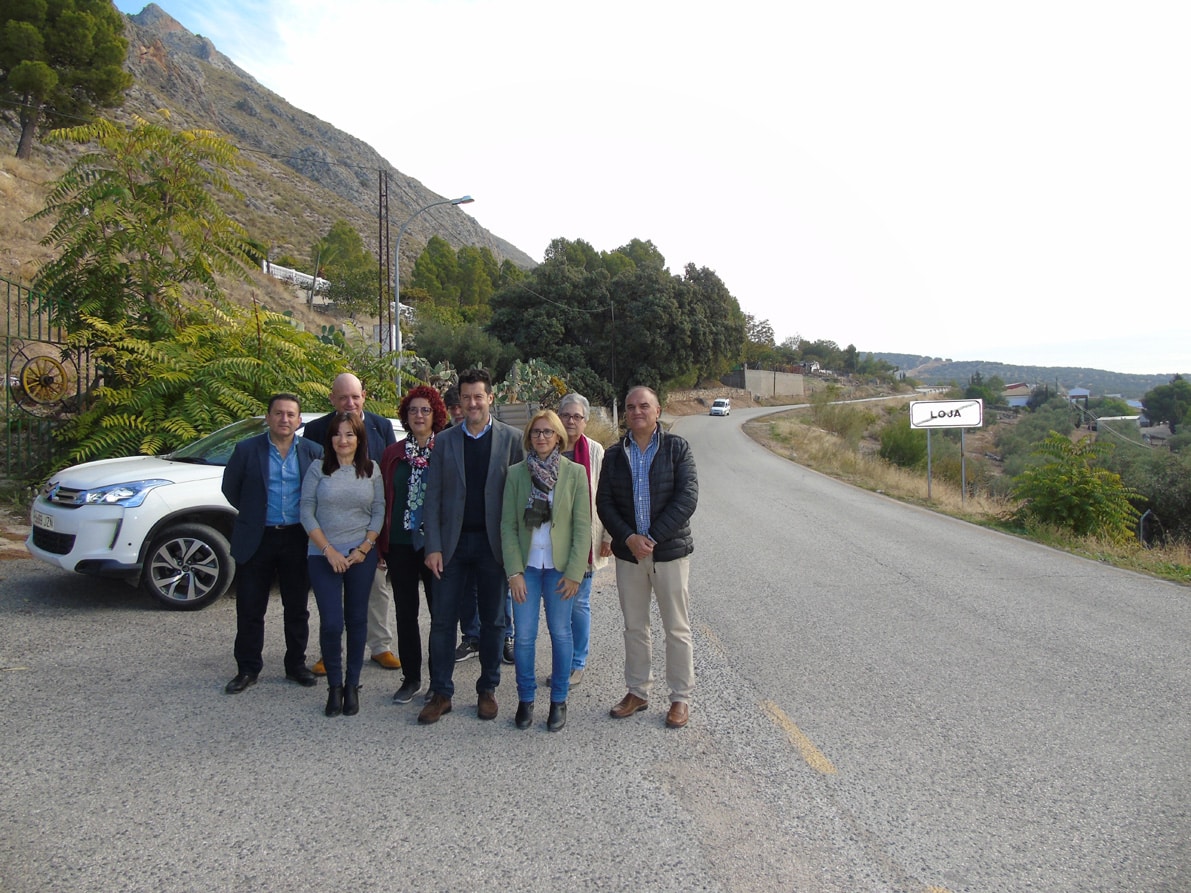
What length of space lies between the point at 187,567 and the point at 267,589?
1995 mm

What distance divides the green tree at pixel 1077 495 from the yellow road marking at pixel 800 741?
12.8 meters

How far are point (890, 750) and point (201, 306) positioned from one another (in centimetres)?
1038

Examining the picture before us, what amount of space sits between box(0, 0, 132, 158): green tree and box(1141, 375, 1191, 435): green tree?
83.0 meters

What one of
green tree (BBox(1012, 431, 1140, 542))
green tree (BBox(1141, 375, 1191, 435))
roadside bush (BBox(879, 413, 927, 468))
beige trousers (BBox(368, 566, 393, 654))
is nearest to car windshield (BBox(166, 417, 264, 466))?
beige trousers (BBox(368, 566, 393, 654))

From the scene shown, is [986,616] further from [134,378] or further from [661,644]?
[134,378]

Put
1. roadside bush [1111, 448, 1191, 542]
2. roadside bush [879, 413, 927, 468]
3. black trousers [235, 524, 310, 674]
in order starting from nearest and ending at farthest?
1. black trousers [235, 524, 310, 674]
2. roadside bush [1111, 448, 1191, 542]
3. roadside bush [879, 413, 927, 468]

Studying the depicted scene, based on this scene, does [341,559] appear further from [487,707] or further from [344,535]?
[487,707]

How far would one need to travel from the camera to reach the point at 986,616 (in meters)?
7.79

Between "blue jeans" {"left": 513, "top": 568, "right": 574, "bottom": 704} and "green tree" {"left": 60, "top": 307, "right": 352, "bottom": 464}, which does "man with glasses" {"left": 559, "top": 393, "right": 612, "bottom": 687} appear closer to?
"blue jeans" {"left": 513, "top": 568, "right": 574, "bottom": 704}

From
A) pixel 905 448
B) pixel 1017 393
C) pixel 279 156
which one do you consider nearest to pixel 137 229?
pixel 905 448

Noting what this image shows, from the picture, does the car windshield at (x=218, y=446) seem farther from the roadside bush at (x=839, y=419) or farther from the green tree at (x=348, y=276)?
the green tree at (x=348, y=276)

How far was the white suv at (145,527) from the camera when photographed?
625 cm

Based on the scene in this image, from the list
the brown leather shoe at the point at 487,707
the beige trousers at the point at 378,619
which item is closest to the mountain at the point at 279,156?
the beige trousers at the point at 378,619

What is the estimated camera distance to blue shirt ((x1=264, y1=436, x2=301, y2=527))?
5004mm
